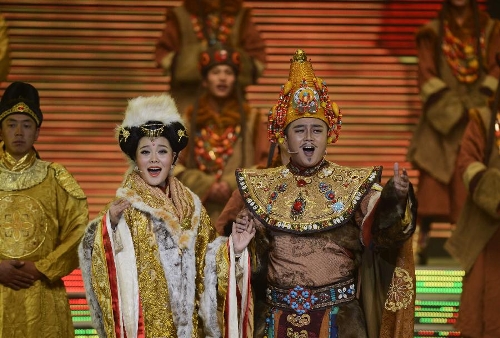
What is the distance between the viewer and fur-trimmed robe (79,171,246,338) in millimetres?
4836

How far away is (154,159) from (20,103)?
3.45ft

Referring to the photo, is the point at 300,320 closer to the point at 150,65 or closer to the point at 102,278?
the point at 102,278

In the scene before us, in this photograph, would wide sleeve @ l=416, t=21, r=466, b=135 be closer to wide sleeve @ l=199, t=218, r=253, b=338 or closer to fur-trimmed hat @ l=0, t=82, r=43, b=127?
fur-trimmed hat @ l=0, t=82, r=43, b=127

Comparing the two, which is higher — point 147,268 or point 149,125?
point 149,125

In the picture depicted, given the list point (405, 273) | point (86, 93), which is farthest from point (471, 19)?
point (405, 273)

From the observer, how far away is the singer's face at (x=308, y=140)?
4.96 metres

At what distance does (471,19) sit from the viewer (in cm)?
786

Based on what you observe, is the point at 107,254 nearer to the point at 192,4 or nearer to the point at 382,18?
the point at 192,4

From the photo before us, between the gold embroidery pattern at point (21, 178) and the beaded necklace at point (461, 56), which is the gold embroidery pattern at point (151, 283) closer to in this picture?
the gold embroidery pattern at point (21, 178)

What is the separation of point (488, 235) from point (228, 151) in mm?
1718

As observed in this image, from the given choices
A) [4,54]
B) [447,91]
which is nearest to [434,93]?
[447,91]

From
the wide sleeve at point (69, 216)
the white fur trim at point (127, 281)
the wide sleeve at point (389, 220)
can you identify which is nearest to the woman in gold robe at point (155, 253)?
the white fur trim at point (127, 281)

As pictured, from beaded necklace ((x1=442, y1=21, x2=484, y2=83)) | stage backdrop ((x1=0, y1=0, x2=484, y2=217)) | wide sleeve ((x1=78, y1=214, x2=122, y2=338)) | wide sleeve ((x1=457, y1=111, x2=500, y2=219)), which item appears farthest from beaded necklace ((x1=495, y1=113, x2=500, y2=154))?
wide sleeve ((x1=78, y1=214, x2=122, y2=338))

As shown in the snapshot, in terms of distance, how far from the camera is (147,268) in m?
4.88
